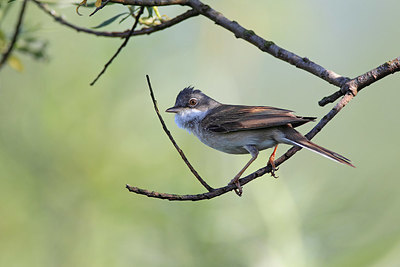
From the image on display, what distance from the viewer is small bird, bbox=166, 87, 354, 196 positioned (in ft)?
12.6

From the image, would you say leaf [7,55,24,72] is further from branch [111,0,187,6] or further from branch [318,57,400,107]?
branch [318,57,400,107]

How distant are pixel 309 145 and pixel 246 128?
719mm

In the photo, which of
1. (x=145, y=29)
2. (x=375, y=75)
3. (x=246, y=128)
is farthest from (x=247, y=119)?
(x=375, y=75)

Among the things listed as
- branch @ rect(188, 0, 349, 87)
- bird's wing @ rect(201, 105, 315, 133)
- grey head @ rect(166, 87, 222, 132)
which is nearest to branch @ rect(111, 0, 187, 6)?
branch @ rect(188, 0, 349, 87)

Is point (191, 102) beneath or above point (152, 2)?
beneath

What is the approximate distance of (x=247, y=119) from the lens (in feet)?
13.9

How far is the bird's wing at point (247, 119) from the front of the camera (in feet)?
12.8

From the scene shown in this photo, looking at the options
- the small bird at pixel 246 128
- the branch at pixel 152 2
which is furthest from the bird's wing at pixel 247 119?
the branch at pixel 152 2

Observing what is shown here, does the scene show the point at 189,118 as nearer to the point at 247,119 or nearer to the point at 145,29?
the point at 247,119

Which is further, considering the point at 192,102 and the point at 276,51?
the point at 192,102

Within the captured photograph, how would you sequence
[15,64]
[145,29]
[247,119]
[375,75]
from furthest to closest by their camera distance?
[15,64]
[247,119]
[145,29]
[375,75]

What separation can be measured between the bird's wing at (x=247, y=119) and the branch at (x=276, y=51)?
48 centimetres

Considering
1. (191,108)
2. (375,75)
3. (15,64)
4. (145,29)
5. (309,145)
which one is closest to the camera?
(375,75)

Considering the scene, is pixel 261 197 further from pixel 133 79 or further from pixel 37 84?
pixel 37 84
